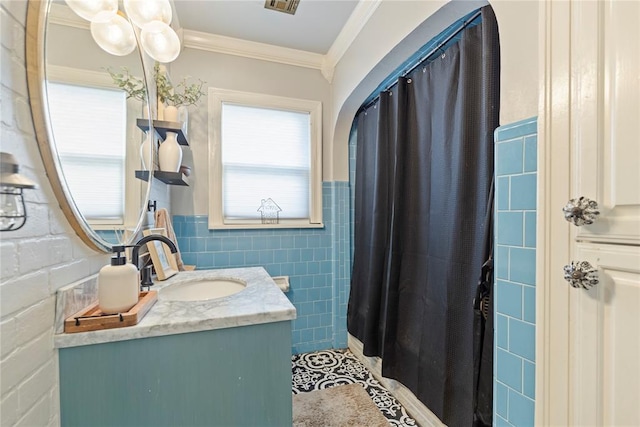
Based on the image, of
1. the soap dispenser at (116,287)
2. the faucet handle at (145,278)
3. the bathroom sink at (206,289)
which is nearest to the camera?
the soap dispenser at (116,287)

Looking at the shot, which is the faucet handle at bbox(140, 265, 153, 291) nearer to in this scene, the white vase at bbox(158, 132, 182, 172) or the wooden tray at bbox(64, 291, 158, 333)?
the wooden tray at bbox(64, 291, 158, 333)

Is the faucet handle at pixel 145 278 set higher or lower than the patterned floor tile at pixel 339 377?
higher

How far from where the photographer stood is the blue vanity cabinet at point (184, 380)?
739 mm

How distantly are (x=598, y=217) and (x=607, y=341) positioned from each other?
0.24 meters

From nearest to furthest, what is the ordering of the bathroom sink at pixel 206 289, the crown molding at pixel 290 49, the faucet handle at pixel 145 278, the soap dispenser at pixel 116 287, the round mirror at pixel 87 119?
the round mirror at pixel 87 119 → the soap dispenser at pixel 116 287 → the faucet handle at pixel 145 278 → the bathroom sink at pixel 206 289 → the crown molding at pixel 290 49

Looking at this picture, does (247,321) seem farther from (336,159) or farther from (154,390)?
(336,159)

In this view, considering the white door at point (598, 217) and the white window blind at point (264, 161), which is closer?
the white door at point (598, 217)

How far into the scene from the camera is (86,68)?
86 centimetres

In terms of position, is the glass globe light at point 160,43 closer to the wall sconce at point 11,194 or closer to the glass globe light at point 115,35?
the glass globe light at point 115,35

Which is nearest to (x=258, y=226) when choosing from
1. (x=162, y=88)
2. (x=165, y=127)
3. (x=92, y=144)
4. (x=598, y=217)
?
(x=165, y=127)

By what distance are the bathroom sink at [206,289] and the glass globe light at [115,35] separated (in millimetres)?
994

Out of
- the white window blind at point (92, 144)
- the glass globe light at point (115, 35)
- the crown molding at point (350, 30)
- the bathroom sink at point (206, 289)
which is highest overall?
the crown molding at point (350, 30)

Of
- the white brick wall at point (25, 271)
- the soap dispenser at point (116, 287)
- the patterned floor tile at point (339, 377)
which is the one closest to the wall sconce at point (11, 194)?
the white brick wall at point (25, 271)

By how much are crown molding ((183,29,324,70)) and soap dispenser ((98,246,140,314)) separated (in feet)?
6.05
